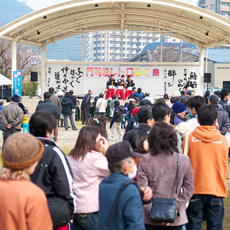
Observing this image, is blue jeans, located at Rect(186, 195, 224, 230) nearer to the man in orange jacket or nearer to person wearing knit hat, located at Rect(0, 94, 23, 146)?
the man in orange jacket

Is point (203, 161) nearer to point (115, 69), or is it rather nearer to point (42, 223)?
point (42, 223)

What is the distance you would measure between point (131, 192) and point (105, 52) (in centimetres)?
12710

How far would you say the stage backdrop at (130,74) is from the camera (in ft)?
67.1

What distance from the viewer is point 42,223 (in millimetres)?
2188

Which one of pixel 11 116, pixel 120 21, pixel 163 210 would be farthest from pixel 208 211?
pixel 120 21

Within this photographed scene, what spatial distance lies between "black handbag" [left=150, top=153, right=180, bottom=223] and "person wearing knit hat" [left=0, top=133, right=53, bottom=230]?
38.3 inches

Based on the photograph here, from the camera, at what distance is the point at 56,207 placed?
2777 millimetres

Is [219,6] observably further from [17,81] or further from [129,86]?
[17,81]

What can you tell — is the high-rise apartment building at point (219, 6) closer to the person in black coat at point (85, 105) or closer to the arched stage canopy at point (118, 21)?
the arched stage canopy at point (118, 21)

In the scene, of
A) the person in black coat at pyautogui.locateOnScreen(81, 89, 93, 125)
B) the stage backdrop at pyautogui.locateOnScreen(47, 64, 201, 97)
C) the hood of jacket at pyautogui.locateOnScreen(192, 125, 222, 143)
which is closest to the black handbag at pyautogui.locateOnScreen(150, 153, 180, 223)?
the hood of jacket at pyautogui.locateOnScreen(192, 125, 222, 143)

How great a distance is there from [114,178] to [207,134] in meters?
1.47

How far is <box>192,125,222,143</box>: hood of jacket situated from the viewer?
140 inches

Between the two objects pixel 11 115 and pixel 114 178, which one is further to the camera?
pixel 11 115

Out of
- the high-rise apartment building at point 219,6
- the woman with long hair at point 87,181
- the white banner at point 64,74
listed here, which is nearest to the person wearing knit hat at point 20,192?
the woman with long hair at point 87,181
